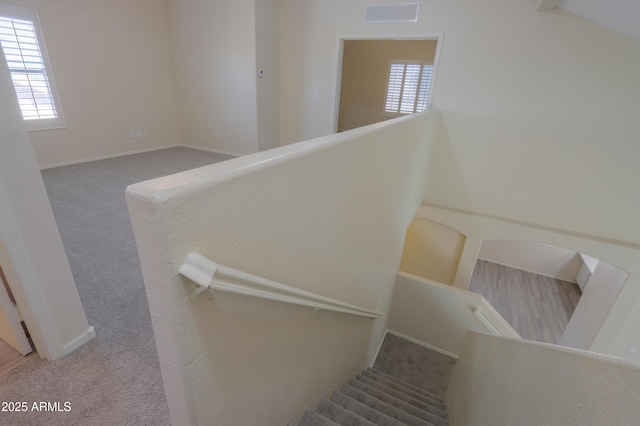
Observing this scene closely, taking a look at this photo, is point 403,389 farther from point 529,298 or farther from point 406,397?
point 529,298

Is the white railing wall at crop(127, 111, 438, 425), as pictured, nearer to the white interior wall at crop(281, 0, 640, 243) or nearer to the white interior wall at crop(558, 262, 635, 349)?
the white interior wall at crop(281, 0, 640, 243)

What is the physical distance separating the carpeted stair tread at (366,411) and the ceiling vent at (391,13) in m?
4.78

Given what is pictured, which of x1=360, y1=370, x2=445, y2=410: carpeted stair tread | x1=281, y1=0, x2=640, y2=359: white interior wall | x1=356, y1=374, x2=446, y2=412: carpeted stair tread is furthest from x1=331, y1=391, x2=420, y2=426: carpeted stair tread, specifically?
x1=281, y1=0, x2=640, y2=359: white interior wall

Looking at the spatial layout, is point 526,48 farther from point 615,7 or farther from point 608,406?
point 608,406

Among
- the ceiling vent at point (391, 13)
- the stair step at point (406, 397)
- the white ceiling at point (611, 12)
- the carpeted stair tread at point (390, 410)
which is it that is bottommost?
the stair step at point (406, 397)

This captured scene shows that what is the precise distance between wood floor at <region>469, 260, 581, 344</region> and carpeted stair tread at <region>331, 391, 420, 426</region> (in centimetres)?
553

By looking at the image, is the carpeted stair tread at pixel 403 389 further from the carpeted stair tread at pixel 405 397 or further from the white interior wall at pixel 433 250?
the white interior wall at pixel 433 250

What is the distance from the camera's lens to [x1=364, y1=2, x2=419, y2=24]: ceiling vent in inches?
167

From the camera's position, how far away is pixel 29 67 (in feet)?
13.6

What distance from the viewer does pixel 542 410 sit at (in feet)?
3.33

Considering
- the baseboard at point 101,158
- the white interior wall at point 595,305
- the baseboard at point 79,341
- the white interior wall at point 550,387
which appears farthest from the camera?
the baseboard at point 101,158

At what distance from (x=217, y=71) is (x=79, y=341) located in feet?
17.1

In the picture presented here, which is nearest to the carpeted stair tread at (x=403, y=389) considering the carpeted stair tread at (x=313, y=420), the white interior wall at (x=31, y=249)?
the carpeted stair tread at (x=313, y=420)

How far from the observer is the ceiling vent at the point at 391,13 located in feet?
13.9
